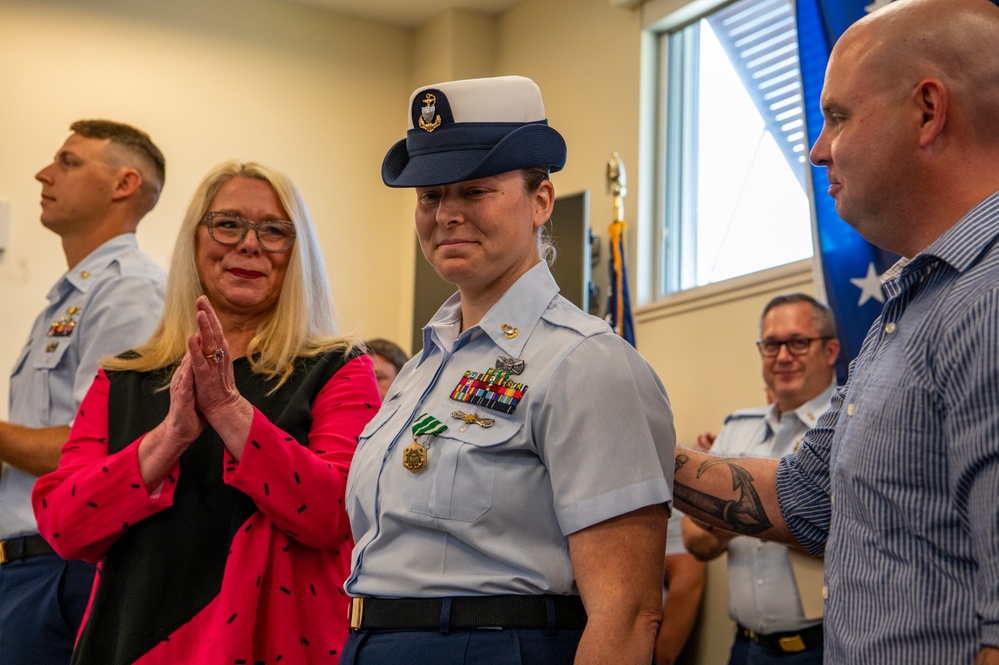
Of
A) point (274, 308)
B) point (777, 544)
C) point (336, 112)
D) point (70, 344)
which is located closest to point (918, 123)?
point (274, 308)

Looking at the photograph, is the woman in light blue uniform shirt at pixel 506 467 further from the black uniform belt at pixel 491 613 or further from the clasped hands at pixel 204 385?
the clasped hands at pixel 204 385

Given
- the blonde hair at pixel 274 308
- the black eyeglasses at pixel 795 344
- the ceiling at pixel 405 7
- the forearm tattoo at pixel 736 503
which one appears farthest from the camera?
the ceiling at pixel 405 7

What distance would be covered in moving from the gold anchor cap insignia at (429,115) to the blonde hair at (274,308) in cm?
55

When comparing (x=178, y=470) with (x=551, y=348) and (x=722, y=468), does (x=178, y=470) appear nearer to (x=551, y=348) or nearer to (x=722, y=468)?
(x=551, y=348)

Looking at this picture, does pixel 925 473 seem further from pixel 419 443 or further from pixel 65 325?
pixel 65 325

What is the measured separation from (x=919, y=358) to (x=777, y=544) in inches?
92.6

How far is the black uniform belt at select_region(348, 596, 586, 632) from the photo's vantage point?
1.59 meters

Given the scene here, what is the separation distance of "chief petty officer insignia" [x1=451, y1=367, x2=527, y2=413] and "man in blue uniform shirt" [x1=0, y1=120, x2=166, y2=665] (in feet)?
4.24

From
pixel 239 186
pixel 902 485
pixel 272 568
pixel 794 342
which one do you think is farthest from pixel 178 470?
pixel 794 342

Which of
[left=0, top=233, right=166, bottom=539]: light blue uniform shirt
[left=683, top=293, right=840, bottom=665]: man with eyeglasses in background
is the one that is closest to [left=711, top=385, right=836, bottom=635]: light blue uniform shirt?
[left=683, top=293, right=840, bottom=665]: man with eyeglasses in background

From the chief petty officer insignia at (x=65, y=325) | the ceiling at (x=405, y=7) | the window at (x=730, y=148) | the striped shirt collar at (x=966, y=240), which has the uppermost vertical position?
the ceiling at (x=405, y=7)

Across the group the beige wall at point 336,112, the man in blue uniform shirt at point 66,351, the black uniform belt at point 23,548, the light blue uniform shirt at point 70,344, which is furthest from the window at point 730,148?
the black uniform belt at point 23,548

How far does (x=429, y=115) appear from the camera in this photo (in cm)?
192

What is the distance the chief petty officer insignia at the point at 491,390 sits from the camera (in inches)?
66.4
